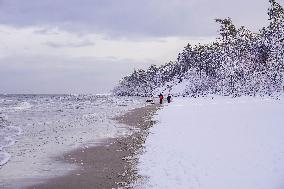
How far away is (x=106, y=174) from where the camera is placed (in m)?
15.1

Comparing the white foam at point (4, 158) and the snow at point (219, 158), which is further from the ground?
the snow at point (219, 158)

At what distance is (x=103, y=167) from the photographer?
1655 cm

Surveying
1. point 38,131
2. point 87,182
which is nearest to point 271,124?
point 87,182

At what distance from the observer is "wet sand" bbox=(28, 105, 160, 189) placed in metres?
13.6

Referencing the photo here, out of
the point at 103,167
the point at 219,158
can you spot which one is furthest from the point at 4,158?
the point at 219,158

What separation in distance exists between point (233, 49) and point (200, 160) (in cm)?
8009

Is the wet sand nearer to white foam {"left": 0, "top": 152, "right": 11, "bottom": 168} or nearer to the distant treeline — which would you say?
white foam {"left": 0, "top": 152, "right": 11, "bottom": 168}

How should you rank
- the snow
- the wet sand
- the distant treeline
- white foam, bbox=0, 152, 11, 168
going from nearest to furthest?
the snow < the wet sand < white foam, bbox=0, 152, 11, 168 < the distant treeline

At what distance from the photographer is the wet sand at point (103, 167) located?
44.6 feet

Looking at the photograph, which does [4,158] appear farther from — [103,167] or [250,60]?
[250,60]

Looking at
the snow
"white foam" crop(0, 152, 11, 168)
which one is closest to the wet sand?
the snow

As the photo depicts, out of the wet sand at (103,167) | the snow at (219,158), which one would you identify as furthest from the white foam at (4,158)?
the snow at (219,158)

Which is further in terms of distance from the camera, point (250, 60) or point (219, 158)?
point (250, 60)

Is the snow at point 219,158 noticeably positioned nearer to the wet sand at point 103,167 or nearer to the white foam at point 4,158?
the wet sand at point 103,167
